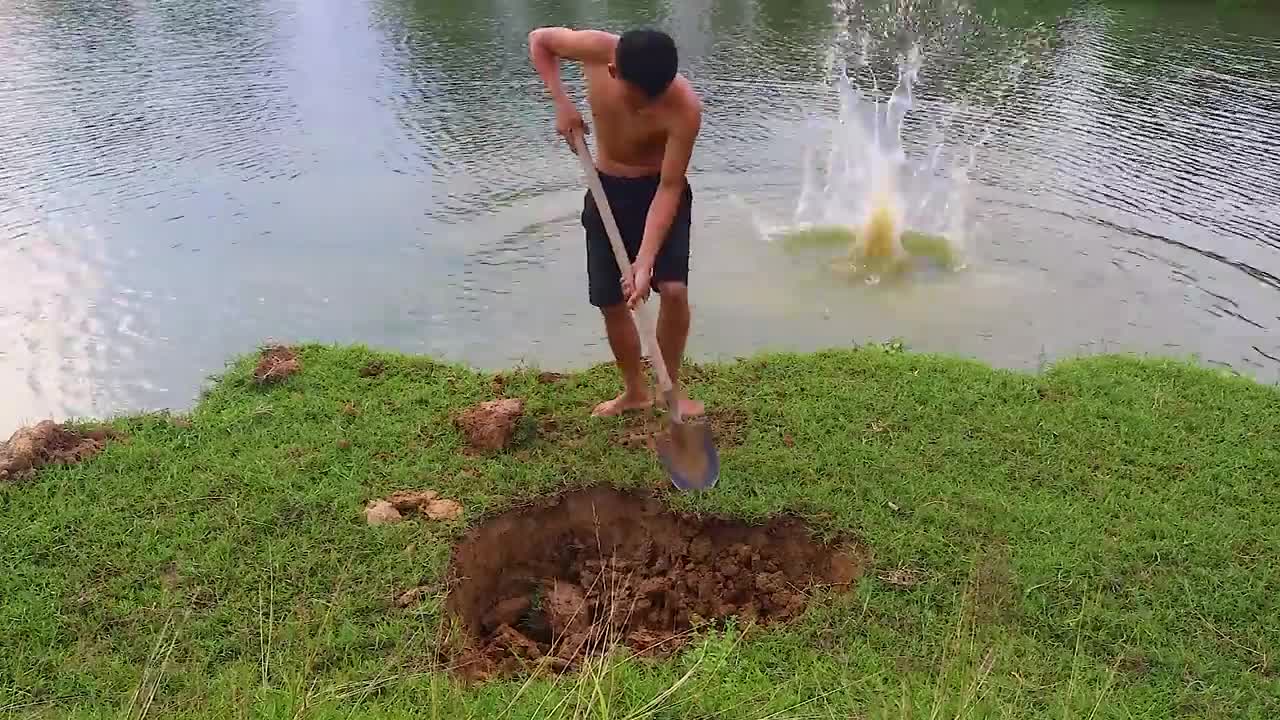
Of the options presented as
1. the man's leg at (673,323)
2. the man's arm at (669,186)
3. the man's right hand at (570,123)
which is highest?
the man's right hand at (570,123)

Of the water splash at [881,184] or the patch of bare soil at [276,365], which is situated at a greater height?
the patch of bare soil at [276,365]

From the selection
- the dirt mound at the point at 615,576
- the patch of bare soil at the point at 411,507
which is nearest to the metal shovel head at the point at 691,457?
the dirt mound at the point at 615,576

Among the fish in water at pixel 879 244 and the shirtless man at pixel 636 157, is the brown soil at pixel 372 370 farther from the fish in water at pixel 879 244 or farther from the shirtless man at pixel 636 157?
the fish in water at pixel 879 244

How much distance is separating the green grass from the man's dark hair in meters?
1.45

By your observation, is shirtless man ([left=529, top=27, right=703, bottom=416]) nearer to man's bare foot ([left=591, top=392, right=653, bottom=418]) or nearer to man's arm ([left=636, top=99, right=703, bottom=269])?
man's arm ([left=636, top=99, right=703, bottom=269])

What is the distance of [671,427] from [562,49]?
149 cm

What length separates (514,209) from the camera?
7074mm

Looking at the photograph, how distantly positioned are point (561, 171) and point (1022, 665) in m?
5.68

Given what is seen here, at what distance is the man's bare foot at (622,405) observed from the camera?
4.25 m

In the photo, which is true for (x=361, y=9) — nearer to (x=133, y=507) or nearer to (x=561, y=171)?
(x=561, y=171)

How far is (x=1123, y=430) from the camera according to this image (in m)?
4.09

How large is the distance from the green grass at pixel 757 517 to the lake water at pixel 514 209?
0.82 metres

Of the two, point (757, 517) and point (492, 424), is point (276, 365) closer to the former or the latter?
point (492, 424)

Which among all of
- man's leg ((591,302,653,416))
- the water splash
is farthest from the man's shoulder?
the water splash
